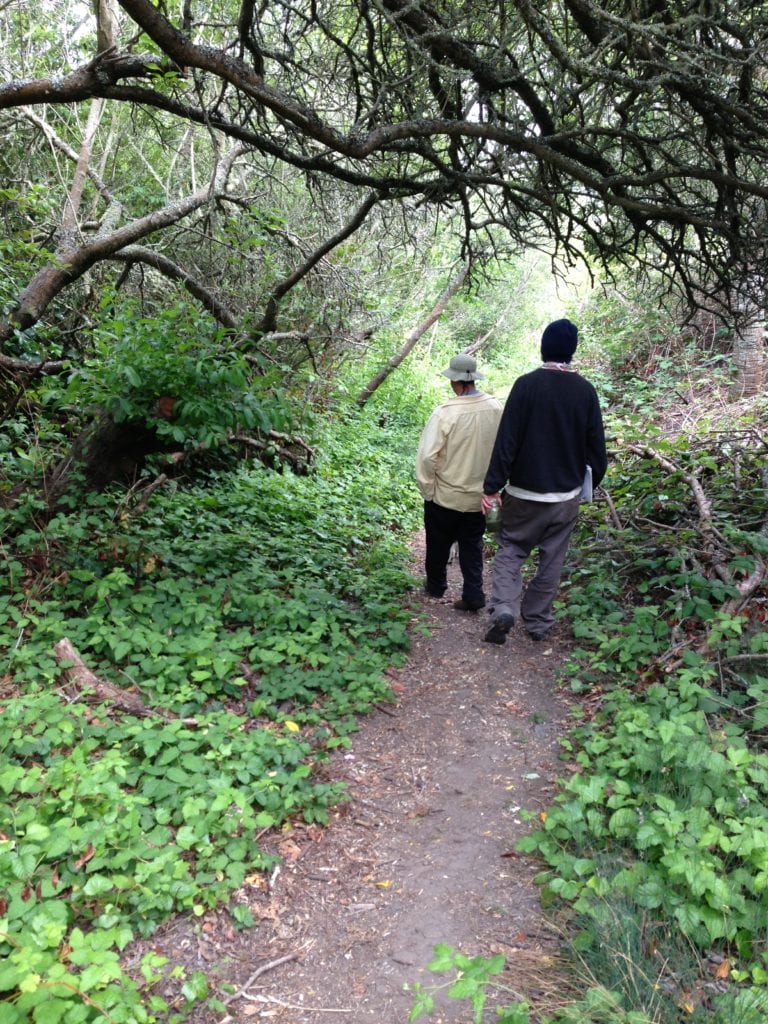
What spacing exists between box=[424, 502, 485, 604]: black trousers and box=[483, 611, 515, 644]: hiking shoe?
2.37ft

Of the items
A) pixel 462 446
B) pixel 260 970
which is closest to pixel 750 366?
pixel 462 446

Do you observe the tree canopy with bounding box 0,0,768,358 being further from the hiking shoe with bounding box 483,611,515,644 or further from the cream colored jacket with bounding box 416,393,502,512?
the hiking shoe with bounding box 483,611,515,644

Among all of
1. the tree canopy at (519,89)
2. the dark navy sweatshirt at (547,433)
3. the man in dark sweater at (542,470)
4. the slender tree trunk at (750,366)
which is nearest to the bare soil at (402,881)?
the man in dark sweater at (542,470)

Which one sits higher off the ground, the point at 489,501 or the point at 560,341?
the point at 560,341

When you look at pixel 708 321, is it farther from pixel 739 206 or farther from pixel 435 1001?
pixel 435 1001

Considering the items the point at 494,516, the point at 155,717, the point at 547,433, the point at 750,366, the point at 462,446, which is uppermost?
the point at 750,366

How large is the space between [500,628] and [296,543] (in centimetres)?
248

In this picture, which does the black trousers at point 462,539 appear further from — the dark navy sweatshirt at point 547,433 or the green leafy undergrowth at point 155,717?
the dark navy sweatshirt at point 547,433

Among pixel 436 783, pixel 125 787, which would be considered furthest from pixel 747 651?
pixel 125 787

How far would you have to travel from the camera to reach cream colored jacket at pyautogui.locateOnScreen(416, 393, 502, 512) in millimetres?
5109

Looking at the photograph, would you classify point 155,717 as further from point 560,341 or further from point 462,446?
point 560,341

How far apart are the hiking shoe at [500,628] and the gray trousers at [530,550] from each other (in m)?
0.05

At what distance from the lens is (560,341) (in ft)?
14.4

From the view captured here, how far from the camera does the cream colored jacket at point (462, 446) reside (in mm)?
5109
